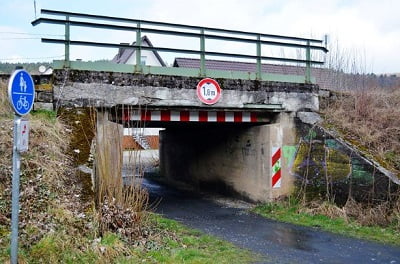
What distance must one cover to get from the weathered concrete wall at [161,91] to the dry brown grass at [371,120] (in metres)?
0.79

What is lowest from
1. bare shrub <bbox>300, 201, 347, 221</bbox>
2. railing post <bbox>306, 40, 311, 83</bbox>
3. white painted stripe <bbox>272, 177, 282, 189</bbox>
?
bare shrub <bbox>300, 201, 347, 221</bbox>

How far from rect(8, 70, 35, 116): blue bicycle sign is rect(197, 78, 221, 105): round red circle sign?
5579mm

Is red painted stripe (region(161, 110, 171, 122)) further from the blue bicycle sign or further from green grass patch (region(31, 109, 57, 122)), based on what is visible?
the blue bicycle sign

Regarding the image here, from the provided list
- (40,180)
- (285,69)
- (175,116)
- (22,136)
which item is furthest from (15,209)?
(285,69)

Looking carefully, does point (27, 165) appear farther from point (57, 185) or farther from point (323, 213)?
point (323, 213)

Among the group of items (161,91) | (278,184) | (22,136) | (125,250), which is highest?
(161,91)

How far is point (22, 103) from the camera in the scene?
4.73 m

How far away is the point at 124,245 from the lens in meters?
5.89

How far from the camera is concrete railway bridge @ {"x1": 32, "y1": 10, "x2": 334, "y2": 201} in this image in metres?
8.87

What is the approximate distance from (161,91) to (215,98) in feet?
4.63

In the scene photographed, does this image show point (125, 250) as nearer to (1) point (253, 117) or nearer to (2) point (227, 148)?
(1) point (253, 117)

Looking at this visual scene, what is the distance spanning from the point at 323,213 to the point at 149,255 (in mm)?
5212

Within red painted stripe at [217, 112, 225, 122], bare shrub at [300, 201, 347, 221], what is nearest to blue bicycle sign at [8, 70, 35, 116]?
red painted stripe at [217, 112, 225, 122]

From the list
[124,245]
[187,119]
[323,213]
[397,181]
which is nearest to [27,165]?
[124,245]
